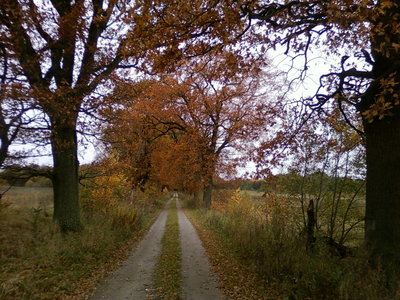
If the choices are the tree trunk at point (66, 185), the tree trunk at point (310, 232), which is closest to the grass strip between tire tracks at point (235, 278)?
the tree trunk at point (310, 232)

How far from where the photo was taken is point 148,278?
27.2ft

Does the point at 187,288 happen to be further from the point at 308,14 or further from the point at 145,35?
the point at 308,14

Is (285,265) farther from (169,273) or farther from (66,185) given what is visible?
(66,185)

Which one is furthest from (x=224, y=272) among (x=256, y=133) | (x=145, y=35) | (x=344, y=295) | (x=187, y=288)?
(x=256, y=133)

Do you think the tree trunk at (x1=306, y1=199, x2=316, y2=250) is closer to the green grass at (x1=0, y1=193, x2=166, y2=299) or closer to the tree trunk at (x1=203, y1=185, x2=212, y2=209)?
the green grass at (x1=0, y1=193, x2=166, y2=299)

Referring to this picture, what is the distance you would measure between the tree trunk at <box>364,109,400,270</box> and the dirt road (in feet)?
11.9

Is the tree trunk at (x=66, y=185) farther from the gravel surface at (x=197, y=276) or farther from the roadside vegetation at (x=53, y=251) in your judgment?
the gravel surface at (x=197, y=276)

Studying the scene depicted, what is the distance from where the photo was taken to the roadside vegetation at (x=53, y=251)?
273 inches

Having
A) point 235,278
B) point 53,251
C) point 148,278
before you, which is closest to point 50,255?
point 53,251

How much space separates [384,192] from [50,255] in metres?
8.69

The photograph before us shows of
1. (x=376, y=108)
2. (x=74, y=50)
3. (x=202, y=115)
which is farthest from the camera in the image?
(x=202, y=115)

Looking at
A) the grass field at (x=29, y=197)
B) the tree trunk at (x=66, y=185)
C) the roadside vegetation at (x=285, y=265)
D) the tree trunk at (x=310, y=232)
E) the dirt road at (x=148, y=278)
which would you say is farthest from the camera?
the grass field at (x=29, y=197)

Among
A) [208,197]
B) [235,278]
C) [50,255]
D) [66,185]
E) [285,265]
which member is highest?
[66,185]

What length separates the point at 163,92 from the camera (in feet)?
79.8
